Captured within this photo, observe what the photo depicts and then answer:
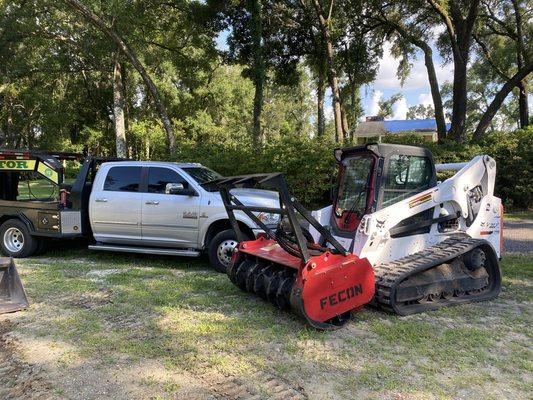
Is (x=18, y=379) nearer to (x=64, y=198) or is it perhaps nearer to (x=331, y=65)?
(x=64, y=198)

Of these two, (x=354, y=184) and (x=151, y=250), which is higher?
(x=354, y=184)

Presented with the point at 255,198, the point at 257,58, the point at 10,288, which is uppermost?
the point at 257,58

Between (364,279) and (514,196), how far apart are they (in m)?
11.4

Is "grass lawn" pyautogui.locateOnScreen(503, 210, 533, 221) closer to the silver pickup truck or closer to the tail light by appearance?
the silver pickup truck

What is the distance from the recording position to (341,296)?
16.5ft

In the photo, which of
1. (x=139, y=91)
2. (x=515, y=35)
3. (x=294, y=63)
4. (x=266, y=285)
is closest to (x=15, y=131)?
(x=139, y=91)

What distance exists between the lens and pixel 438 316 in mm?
5461

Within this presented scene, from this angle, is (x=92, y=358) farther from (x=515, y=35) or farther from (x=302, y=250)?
(x=515, y=35)

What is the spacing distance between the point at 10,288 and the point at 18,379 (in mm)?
2356

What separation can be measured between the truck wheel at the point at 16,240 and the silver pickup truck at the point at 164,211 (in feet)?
4.73

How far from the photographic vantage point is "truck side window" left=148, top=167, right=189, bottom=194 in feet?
27.7

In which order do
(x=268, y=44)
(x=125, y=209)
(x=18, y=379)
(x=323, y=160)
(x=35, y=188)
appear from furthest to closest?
(x=268, y=44) < (x=323, y=160) < (x=35, y=188) < (x=125, y=209) < (x=18, y=379)

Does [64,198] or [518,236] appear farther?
[518,236]

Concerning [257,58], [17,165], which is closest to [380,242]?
[17,165]
